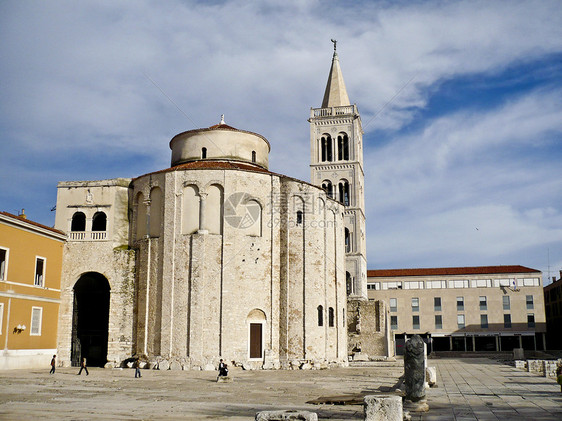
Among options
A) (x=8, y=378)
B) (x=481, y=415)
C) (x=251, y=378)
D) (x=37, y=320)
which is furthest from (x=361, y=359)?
(x=481, y=415)

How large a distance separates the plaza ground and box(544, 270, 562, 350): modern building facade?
197ft

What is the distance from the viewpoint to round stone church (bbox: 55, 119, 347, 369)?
3192cm

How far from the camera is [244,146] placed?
38.8 m

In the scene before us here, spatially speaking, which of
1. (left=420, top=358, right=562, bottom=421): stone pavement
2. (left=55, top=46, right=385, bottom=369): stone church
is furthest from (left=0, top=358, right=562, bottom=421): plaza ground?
(left=55, top=46, right=385, bottom=369): stone church

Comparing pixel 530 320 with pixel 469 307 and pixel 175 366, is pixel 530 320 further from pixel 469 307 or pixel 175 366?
pixel 175 366

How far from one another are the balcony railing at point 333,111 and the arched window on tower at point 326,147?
101 inches

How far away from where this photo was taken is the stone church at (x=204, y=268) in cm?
3194

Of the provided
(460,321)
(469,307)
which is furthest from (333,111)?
(460,321)

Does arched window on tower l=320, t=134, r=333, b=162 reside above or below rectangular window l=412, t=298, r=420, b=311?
above

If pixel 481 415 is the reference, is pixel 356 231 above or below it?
above

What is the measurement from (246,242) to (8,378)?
14173mm

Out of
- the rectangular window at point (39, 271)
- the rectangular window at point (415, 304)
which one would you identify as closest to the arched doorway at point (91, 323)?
the rectangular window at point (39, 271)

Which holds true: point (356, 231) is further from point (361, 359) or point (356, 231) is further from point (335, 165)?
point (361, 359)

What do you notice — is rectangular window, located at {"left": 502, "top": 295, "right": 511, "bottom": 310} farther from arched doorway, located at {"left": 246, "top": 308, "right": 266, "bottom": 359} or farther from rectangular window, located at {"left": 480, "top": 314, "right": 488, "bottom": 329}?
arched doorway, located at {"left": 246, "top": 308, "right": 266, "bottom": 359}
